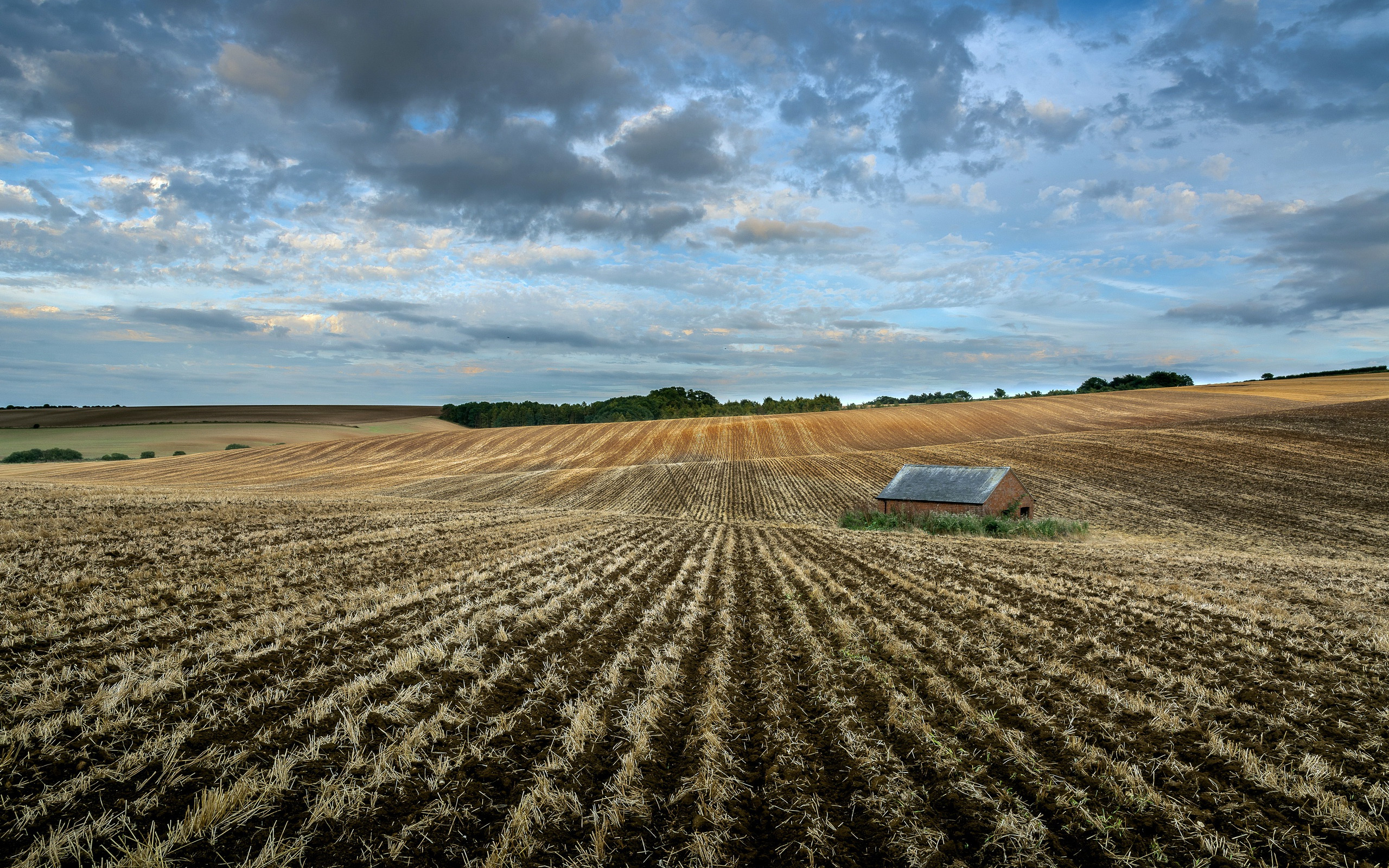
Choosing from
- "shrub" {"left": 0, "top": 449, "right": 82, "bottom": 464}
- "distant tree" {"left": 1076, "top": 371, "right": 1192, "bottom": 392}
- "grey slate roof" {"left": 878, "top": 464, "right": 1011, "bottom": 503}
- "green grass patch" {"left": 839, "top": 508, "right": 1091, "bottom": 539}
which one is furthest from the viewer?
"distant tree" {"left": 1076, "top": 371, "right": 1192, "bottom": 392}

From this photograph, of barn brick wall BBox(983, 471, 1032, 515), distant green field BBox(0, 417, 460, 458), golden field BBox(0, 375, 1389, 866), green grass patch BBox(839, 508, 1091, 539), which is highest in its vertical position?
distant green field BBox(0, 417, 460, 458)

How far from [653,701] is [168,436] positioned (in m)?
110

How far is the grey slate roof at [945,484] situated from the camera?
1340 inches

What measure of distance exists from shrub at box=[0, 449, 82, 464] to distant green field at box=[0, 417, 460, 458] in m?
1.09

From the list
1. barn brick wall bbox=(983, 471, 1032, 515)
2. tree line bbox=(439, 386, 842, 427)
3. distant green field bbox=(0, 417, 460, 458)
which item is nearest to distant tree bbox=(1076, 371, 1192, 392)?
tree line bbox=(439, 386, 842, 427)

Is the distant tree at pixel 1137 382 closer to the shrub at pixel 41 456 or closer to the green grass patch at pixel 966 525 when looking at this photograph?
the green grass patch at pixel 966 525

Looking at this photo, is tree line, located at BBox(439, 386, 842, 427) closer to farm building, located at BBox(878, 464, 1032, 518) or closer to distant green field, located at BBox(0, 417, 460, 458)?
distant green field, located at BBox(0, 417, 460, 458)

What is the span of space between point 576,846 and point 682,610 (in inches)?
292

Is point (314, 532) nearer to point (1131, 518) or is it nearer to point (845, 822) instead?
point (845, 822)

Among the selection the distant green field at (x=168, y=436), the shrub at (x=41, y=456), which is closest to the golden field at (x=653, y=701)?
the distant green field at (x=168, y=436)

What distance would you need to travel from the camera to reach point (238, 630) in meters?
8.51

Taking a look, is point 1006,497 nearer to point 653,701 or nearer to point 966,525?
point 966,525

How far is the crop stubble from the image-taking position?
4.58 m

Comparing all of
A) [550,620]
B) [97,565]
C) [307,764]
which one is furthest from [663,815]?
[97,565]
